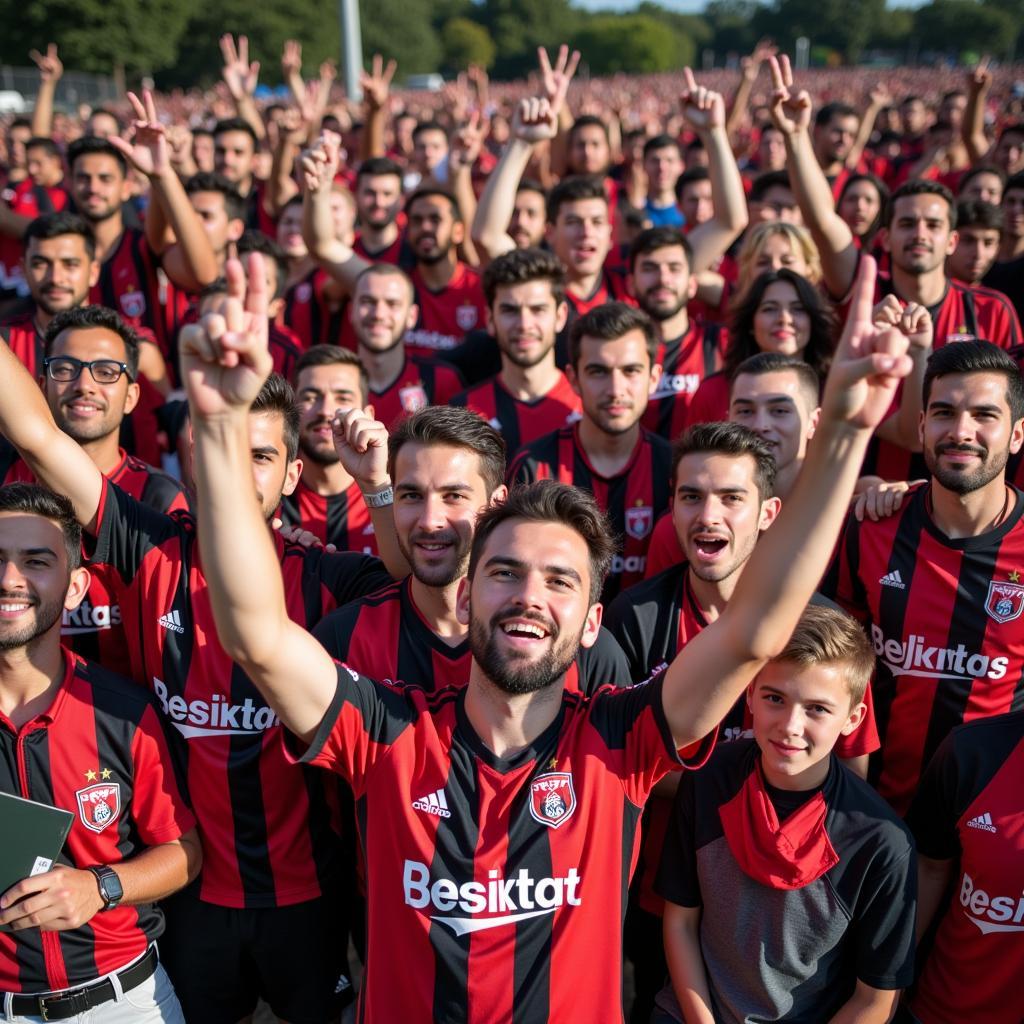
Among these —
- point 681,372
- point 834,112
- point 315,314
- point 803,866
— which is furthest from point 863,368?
point 834,112

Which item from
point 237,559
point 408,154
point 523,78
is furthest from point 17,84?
point 523,78

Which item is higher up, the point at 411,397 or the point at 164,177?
the point at 164,177

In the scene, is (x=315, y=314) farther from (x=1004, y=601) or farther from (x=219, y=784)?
(x=1004, y=601)

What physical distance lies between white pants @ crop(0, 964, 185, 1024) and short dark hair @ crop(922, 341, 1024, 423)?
10.5 feet

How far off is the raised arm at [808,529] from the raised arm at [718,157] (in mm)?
4091

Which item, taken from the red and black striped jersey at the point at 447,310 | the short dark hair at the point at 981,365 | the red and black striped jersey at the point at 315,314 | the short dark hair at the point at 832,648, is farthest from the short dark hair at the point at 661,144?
the short dark hair at the point at 832,648

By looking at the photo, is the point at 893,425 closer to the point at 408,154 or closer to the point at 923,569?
the point at 923,569

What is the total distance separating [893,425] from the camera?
479 cm

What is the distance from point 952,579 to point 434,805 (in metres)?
2.05

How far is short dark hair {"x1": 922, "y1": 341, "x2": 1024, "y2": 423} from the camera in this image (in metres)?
3.61

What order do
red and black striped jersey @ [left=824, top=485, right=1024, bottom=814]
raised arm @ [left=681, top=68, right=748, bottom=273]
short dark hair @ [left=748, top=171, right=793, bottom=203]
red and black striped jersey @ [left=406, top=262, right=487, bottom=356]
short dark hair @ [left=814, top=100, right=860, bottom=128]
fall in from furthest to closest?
short dark hair @ [left=814, top=100, right=860, bottom=128], short dark hair @ [left=748, top=171, right=793, bottom=203], red and black striped jersey @ [left=406, top=262, right=487, bottom=356], raised arm @ [left=681, top=68, right=748, bottom=273], red and black striped jersey @ [left=824, top=485, right=1024, bottom=814]

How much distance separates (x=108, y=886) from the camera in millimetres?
2914

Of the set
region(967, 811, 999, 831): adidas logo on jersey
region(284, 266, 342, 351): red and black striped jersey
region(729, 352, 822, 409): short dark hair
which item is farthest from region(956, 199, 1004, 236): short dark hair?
region(967, 811, 999, 831): adidas logo on jersey

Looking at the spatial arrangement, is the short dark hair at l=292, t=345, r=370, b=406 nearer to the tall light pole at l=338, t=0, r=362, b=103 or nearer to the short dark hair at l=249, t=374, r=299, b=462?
the short dark hair at l=249, t=374, r=299, b=462
